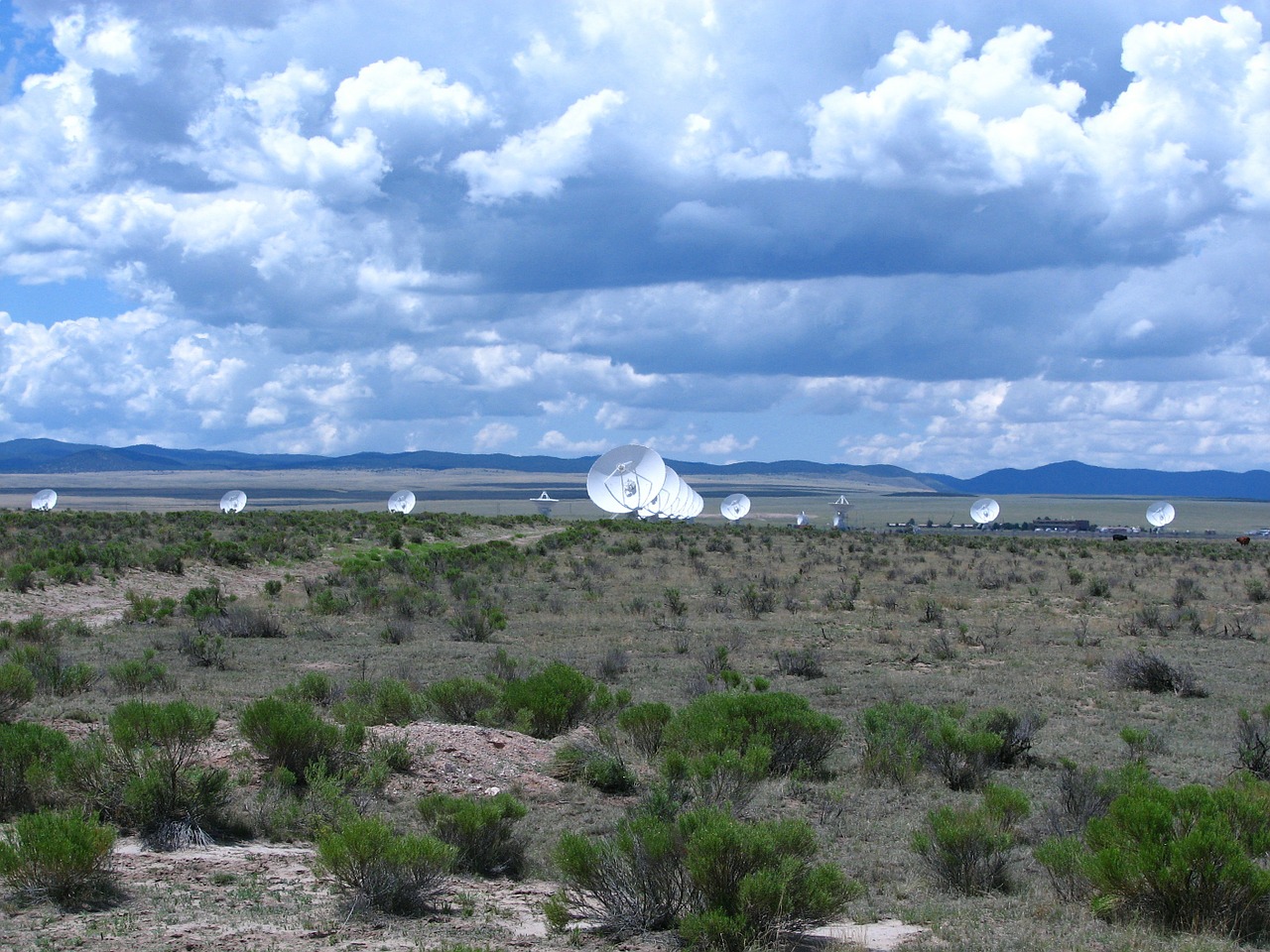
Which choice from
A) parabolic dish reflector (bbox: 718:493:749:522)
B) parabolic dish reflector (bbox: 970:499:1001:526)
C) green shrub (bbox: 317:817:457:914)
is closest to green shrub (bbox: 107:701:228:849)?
green shrub (bbox: 317:817:457:914)

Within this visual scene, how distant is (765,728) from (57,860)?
24.2ft

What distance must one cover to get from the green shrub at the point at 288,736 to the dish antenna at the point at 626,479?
59.9 m

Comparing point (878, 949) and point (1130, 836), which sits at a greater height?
point (1130, 836)

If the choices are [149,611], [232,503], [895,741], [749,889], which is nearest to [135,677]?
[895,741]

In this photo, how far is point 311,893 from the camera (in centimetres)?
806

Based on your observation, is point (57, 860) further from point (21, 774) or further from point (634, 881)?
point (634, 881)

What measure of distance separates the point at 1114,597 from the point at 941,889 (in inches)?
1170

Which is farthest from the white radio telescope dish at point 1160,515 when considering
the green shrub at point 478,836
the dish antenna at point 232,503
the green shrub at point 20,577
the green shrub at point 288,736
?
the green shrub at point 478,836

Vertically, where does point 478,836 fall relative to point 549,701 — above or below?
below

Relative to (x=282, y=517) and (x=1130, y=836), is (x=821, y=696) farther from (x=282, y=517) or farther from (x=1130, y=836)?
(x=282, y=517)

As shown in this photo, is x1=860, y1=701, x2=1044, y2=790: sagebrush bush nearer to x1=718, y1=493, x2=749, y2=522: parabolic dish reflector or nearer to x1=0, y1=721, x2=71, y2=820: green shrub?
x1=0, y1=721, x2=71, y2=820: green shrub

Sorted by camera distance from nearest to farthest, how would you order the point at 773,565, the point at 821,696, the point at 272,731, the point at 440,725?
the point at 272,731 → the point at 440,725 → the point at 821,696 → the point at 773,565

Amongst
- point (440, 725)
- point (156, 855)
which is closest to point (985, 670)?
point (440, 725)

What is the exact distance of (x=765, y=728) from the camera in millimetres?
12641
